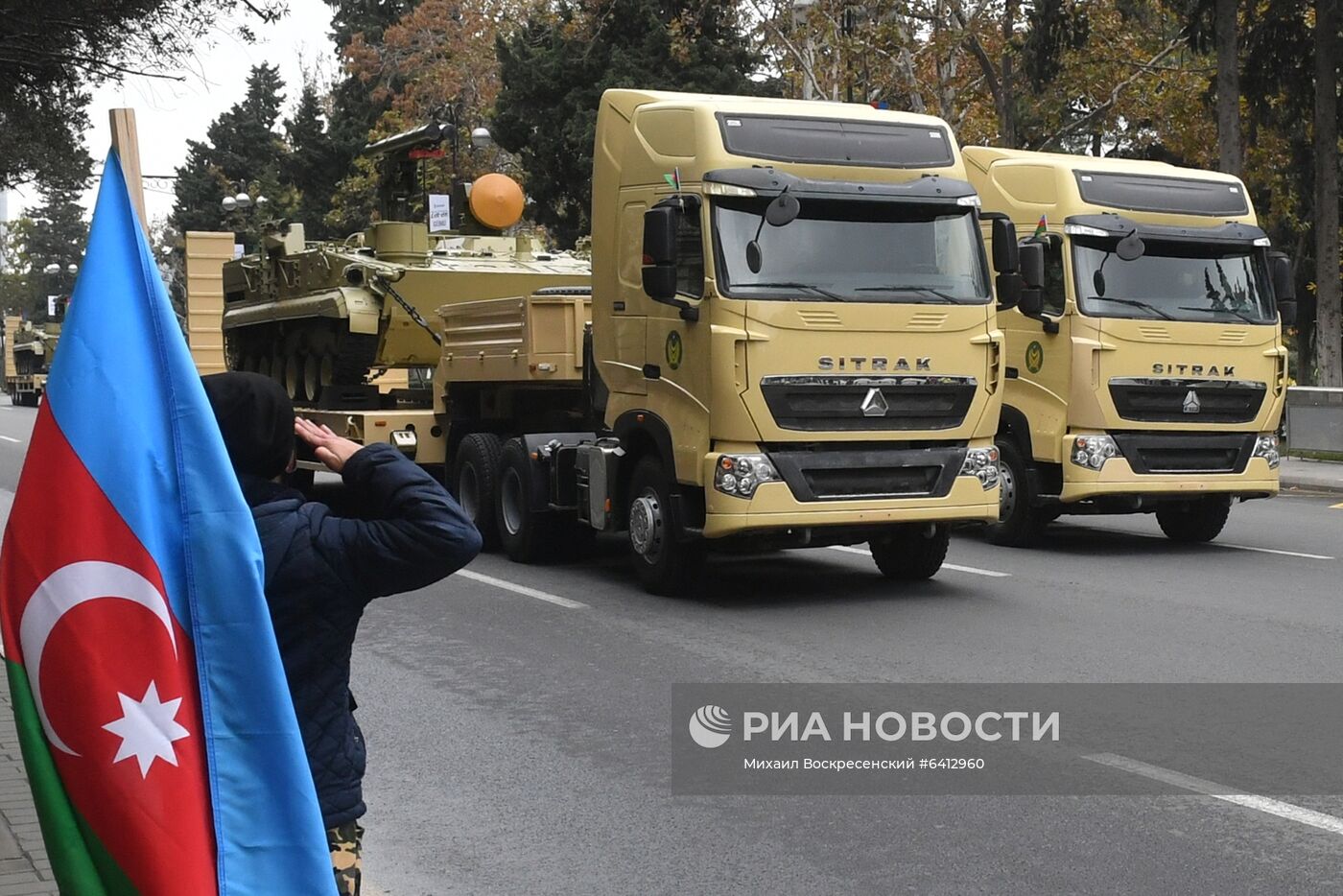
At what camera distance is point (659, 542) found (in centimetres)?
1111

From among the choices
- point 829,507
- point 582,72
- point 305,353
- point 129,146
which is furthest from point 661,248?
point 582,72

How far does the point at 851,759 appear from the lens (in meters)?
6.84

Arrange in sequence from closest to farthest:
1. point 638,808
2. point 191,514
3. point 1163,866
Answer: point 191,514
point 1163,866
point 638,808

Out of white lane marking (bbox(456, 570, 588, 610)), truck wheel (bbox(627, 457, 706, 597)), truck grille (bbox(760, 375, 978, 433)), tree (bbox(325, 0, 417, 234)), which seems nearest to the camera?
truck grille (bbox(760, 375, 978, 433))

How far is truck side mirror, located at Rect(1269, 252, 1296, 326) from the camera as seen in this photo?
535 inches

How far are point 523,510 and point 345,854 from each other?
9311 millimetres

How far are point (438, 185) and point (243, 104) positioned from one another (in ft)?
156

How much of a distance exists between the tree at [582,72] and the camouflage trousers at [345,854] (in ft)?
123

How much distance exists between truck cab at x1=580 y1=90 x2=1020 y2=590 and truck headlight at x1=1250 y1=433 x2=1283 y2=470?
→ 3.47 metres

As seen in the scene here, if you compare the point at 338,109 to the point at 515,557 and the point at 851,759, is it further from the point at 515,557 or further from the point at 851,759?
the point at 851,759

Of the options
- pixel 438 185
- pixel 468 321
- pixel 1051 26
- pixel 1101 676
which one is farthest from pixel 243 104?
pixel 1101 676

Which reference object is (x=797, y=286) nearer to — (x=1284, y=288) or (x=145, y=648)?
(x=1284, y=288)

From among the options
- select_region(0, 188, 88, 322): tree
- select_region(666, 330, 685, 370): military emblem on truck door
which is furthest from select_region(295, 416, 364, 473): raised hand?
select_region(0, 188, 88, 322): tree

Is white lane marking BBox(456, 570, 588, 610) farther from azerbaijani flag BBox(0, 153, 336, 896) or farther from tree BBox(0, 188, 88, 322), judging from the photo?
tree BBox(0, 188, 88, 322)
